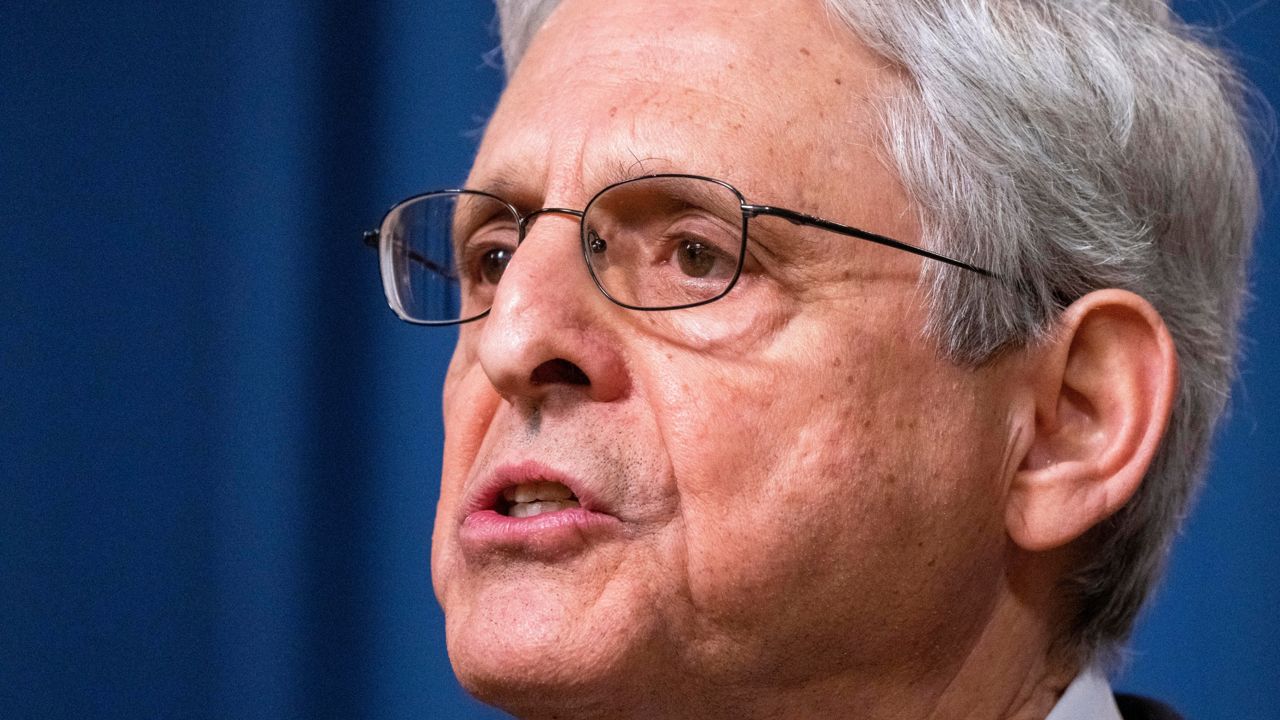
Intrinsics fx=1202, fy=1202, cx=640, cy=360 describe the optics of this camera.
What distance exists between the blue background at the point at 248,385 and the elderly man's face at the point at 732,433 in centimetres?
87

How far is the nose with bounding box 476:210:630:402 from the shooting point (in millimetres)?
1125

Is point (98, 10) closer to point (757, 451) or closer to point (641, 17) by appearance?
point (641, 17)

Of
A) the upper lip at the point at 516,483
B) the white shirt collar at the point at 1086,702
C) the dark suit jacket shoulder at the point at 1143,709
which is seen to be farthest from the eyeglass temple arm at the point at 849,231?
the dark suit jacket shoulder at the point at 1143,709

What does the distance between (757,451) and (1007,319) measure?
0.32 metres

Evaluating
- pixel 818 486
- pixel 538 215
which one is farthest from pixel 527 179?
pixel 818 486

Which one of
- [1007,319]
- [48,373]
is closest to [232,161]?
[48,373]

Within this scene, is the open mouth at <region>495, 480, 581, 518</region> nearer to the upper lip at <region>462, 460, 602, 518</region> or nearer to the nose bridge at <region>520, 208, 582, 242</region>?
the upper lip at <region>462, 460, 602, 518</region>

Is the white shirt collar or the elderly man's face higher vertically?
the elderly man's face

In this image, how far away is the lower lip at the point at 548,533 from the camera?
1.10m

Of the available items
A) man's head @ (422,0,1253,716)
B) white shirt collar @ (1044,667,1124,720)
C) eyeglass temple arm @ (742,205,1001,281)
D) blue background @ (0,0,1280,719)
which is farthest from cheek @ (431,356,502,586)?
blue background @ (0,0,1280,719)

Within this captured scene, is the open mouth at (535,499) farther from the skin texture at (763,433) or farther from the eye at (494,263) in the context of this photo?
the eye at (494,263)

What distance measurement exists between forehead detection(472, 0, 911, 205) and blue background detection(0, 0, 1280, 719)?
2.53 feet

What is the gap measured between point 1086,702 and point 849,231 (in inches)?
24.4

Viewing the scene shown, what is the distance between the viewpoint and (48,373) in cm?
188
